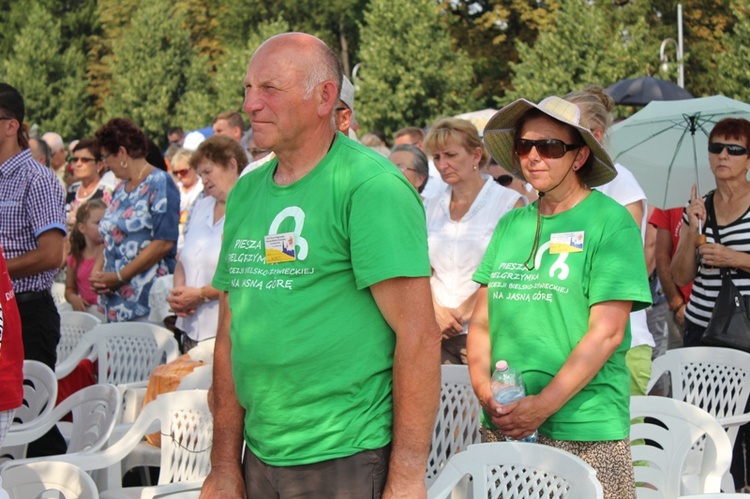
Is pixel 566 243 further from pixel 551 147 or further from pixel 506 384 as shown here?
pixel 506 384

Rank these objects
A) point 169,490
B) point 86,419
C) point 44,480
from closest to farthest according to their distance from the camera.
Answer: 1. point 44,480
2. point 169,490
3. point 86,419

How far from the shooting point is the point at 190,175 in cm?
959

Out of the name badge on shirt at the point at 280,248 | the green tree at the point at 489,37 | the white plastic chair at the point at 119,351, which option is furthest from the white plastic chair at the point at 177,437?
the green tree at the point at 489,37

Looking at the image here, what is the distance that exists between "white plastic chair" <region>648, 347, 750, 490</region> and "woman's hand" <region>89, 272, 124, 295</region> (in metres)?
3.68

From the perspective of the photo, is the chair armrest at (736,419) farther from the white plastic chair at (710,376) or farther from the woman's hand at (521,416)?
the woman's hand at (521,416)

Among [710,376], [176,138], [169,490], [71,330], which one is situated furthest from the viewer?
[176,138]

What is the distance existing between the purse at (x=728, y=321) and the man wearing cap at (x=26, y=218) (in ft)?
11.3

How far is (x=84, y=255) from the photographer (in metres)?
8.51

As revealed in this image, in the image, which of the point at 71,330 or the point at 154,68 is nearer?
the point at 71,330

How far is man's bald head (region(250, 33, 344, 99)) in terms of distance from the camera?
2578 millimetres

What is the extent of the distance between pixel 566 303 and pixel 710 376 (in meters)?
2.02

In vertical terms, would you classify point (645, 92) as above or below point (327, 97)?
above

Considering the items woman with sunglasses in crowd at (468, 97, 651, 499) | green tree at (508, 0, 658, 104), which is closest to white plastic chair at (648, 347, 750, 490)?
woman with sunglasses in crowd at (468, 97, 651, 499)

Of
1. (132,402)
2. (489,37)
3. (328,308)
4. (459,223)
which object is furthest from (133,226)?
(489,37)
